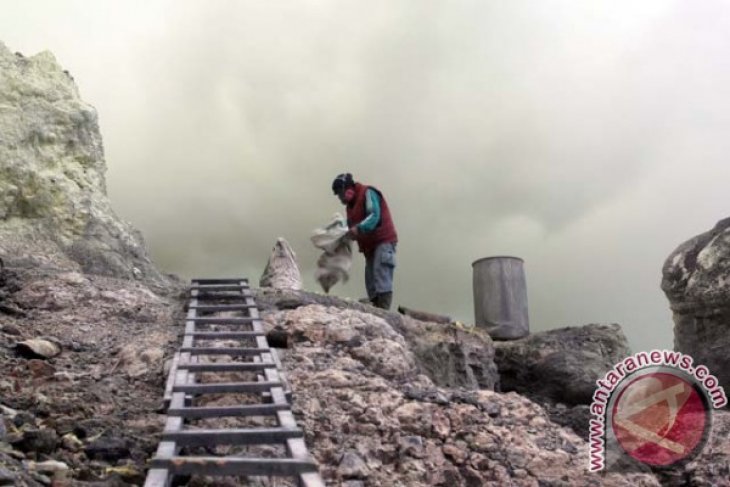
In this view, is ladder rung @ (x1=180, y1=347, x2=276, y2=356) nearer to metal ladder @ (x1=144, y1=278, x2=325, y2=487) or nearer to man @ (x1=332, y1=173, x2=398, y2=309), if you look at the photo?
metal ladder @ (x1=144, y1=278, x2=325, y2=487)

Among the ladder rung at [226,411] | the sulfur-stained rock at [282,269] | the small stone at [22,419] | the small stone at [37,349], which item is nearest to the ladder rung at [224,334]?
the small stone at [37,349]

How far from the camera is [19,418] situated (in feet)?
13.4

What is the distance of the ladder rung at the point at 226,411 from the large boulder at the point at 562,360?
5.09m

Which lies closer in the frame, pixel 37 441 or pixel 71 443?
pixel 37 441

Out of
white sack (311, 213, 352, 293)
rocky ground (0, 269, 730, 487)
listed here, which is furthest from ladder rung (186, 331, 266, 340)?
white sack (311, 213, 352, 293)

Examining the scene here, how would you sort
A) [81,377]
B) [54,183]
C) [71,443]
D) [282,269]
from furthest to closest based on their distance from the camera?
[282,269], [54,183], [81,377], [71,443]

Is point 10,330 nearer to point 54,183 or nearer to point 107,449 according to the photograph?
point 107,449

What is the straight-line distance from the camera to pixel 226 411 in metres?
4.21

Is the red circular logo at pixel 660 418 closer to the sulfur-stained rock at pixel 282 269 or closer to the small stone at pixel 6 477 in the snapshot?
the small stone at pixel 6 477

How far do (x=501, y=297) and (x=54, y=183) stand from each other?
674cm

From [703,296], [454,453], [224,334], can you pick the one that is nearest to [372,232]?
[224,334]

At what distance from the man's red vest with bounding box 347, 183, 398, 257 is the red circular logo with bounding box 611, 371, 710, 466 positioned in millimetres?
3930

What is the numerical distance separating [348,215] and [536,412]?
465cm

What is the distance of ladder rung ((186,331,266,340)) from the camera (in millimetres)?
5922
